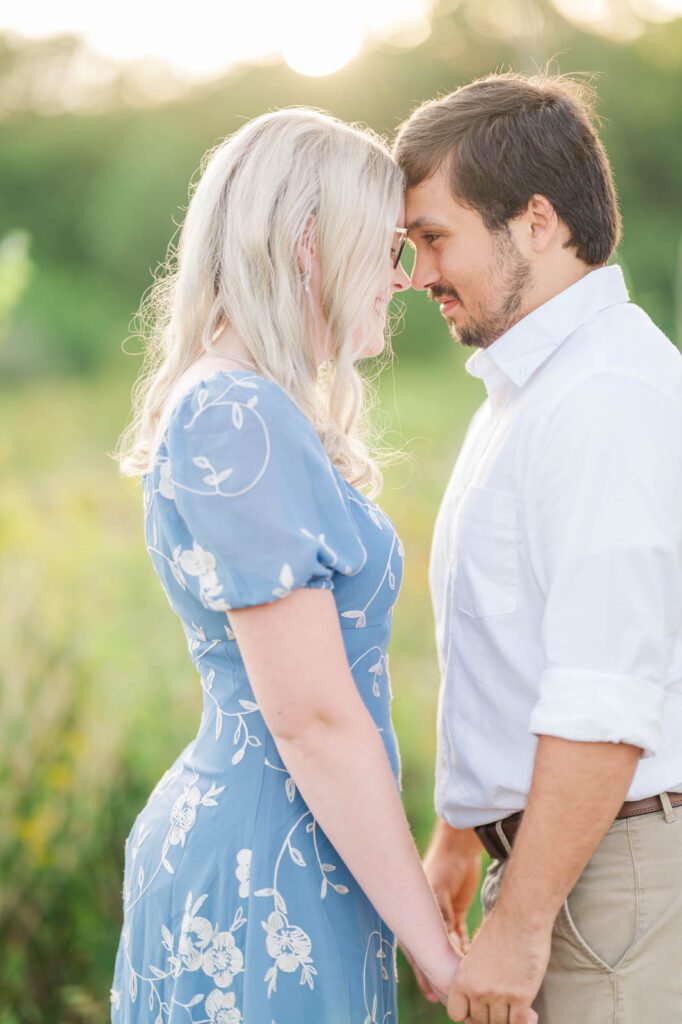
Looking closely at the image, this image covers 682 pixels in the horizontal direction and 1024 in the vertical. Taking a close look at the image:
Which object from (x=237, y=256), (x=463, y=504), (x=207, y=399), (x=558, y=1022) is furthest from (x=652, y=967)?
(x=237, y=256)

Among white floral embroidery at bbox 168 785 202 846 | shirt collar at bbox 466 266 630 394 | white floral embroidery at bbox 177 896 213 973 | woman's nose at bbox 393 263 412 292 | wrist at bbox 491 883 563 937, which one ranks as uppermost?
woman's nose at bbox 393 263 412 292

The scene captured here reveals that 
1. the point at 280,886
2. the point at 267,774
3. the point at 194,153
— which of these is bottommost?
the point at 280,886

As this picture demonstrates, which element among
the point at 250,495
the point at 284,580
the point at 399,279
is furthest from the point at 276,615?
the point at 399,279

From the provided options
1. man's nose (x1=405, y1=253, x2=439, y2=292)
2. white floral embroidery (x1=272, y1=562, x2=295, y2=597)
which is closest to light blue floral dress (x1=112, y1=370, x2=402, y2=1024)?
white floral embroidery (x1=272, y1=562, x2=295, y2=597)

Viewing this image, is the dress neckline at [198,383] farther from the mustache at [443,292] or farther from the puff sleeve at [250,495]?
the mustache at [443,292]

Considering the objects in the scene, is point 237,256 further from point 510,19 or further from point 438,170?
point 510,19

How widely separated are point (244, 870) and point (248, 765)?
14 cm

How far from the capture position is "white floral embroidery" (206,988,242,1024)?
53.4 inches

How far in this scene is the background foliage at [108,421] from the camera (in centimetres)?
301

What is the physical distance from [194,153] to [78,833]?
2.75 metres

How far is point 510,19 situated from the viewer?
3520 mm

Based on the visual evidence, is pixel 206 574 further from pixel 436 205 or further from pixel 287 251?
pixel 436 205

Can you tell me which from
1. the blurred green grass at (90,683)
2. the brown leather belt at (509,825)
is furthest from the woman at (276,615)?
the blurred green grass at (90,683)

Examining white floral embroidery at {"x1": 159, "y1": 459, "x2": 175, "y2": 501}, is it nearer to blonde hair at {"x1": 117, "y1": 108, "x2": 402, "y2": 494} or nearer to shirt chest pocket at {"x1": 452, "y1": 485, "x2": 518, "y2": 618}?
blonde hair at {"x1": 117, "y1": 108, "x2": 402, "y2": 494}
